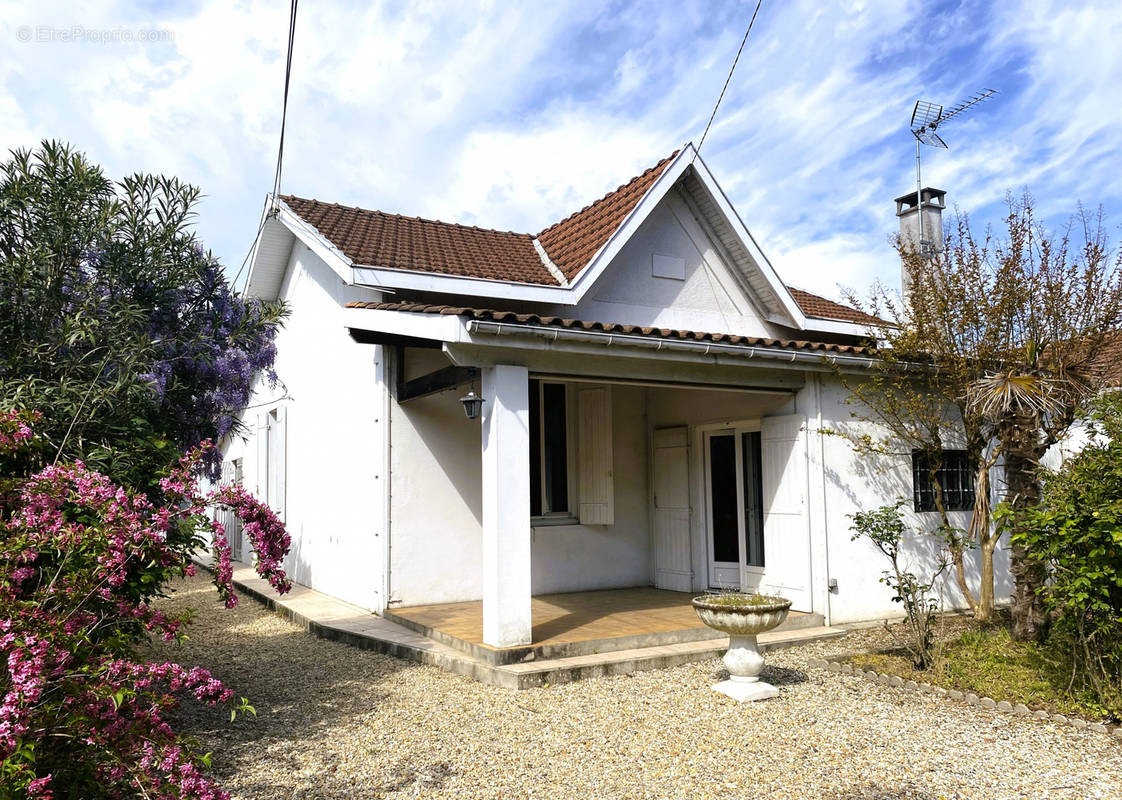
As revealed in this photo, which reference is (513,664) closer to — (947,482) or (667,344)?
(667,344)

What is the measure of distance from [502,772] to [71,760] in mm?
2164

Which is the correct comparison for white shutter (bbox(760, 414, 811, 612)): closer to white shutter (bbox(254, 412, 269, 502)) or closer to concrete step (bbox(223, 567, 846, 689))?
concrete step (bbox(223, 567, 846, 689))

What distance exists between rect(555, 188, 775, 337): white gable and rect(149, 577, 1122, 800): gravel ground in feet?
15.3

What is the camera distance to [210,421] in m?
6.75

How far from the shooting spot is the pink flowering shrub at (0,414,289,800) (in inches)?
125

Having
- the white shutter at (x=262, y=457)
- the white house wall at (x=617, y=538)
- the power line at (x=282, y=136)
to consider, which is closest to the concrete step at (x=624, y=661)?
the white house wall at (x=617, y=538)

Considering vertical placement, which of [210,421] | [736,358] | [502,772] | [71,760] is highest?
[736,358]

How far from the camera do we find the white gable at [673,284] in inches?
390

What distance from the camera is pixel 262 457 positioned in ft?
45.8

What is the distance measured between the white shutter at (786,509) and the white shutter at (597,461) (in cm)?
198

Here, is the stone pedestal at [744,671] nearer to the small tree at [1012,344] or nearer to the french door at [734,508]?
the small tree at [1012,344]

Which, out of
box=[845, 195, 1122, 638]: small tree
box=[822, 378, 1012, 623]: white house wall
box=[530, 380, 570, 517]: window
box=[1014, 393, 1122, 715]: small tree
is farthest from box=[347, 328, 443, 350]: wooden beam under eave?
box=[1014, 393, 1122, 715]: small tree

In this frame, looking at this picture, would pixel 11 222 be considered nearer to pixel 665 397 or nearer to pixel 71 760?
pixel 71 760

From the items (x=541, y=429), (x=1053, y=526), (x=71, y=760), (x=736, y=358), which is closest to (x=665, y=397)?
(x=541, y=429)
